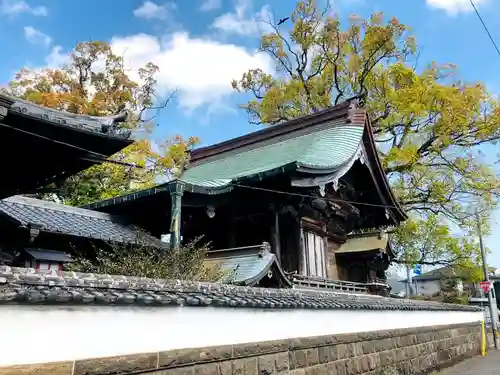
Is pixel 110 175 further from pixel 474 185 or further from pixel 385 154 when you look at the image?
pixel 474 185

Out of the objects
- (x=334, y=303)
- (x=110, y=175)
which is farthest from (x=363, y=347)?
(x=110, y=175)

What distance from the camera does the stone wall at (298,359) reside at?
4.47 meters

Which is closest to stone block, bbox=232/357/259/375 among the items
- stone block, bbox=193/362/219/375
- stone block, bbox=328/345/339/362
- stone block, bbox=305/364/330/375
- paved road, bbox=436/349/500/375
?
stone block, bbox=193/362/219/375

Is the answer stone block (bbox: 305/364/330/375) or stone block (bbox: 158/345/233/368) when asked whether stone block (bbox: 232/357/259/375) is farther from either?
stone block (bbox: 305/364/330/375)

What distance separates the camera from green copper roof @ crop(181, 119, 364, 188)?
12547 mm

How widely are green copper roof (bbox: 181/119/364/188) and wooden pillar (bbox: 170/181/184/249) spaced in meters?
1.25

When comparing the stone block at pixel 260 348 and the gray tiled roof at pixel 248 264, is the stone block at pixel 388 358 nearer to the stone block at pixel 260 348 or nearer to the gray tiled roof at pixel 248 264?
the gray tiled roof at pixel 248 264

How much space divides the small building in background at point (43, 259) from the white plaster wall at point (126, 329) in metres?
5.90

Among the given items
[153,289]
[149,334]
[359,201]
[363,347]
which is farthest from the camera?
[359,201]

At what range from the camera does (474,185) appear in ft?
70.9

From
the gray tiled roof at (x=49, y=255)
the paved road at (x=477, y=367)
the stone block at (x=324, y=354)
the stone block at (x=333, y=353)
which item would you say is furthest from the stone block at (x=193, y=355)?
the paved road at (x=477, y=367)

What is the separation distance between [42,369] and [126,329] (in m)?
0.95

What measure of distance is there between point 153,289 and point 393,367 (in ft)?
23.8

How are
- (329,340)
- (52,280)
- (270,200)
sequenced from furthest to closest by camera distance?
(270,200), (329,340), (52,280)
